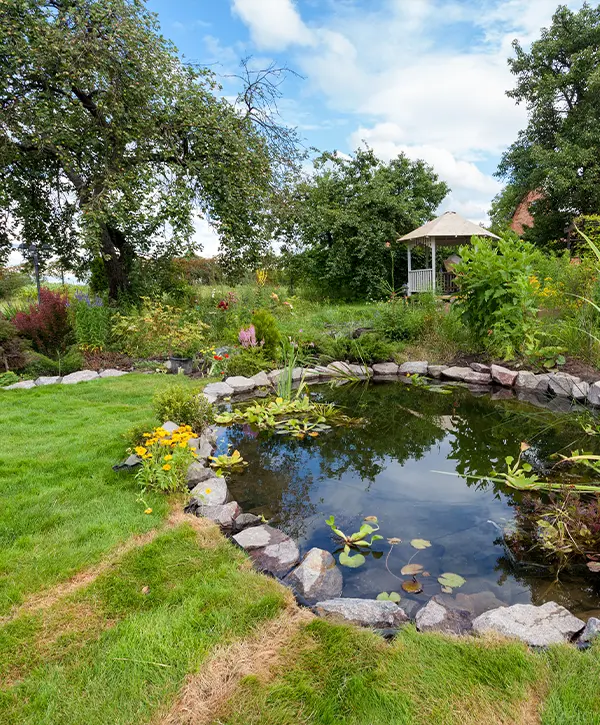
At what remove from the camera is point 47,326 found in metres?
7.52

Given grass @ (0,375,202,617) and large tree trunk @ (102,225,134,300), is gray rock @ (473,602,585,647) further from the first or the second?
large tree trunk @ (102,225,134,300)

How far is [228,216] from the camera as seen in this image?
8.93 metres

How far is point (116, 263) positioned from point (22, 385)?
165 inches

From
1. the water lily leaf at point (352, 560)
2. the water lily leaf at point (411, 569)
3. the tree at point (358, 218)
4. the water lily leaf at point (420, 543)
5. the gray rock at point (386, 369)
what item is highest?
the tree at point (358, 218)

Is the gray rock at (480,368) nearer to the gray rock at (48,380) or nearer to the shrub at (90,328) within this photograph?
the gray rock at (48,380)

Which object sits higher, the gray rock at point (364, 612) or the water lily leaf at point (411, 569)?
the gray rock at point (364, 612)

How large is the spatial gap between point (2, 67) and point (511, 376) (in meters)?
9.10

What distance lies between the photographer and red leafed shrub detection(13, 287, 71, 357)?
7.39 m

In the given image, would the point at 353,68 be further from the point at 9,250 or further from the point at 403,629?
the point at 9,250

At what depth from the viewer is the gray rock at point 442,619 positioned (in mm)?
1812

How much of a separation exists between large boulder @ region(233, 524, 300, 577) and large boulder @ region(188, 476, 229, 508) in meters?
0.42

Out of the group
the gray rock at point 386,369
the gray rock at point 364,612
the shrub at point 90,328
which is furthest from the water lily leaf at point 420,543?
the shrub at point 90,328

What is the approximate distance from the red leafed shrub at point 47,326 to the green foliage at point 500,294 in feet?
21.8

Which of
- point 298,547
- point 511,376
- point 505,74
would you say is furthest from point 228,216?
point 505,74
